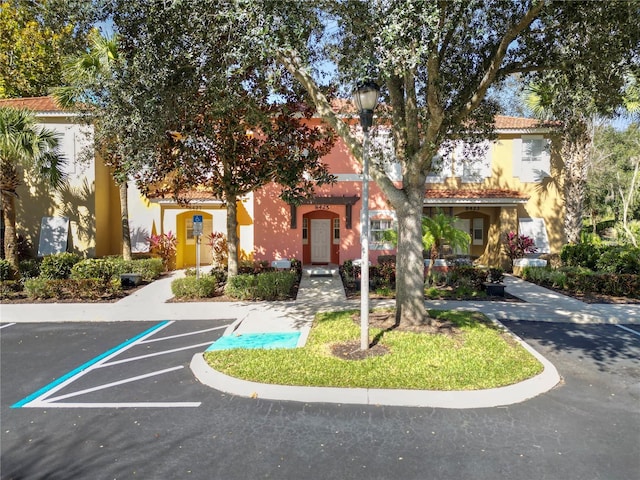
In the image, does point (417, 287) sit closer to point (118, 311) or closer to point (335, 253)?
point (118, 311)

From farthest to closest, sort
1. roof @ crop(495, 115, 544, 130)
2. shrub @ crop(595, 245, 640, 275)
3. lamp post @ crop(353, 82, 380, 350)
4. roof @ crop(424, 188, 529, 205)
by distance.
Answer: roof @ crop(495, 115, 544, 130) < roof @ crop(424, 188, 529, 205) < shrub @ crop(595, 245, 640, 275) < lamp post @ crop(353, 82, 380, 350)

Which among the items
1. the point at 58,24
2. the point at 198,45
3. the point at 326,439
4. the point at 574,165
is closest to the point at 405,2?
the point at 198,45

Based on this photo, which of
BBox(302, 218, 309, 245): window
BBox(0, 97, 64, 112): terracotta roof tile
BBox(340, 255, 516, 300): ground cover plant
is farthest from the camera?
BBox(302, 218, 309, 245): window

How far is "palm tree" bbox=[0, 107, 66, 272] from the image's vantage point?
481 inches

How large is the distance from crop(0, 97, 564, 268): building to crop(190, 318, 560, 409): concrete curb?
1109cm

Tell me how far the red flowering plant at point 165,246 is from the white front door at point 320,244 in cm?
603

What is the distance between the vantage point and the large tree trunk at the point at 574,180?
15727 millimetres

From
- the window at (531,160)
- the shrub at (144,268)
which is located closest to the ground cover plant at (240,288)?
the shrub at (144,268)

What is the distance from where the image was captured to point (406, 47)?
5707 millimetres

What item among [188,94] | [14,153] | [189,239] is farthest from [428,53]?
[189,239]

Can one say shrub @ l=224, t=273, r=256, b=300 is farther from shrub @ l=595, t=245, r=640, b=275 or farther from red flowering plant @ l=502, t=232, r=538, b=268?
shrub @ l=595, t=245, r=640, b=275

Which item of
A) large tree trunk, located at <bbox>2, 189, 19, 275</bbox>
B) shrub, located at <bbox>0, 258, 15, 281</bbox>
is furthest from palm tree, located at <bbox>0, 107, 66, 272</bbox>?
shrub, located at <bbox>0, 258, 15, 281</bbox>

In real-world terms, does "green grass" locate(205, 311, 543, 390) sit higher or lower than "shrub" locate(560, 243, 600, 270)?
lower

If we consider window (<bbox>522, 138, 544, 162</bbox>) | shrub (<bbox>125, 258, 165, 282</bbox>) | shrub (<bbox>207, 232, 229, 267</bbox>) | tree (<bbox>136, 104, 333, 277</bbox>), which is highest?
window (<bbox>522, 138, 544, 162</bbox>)
